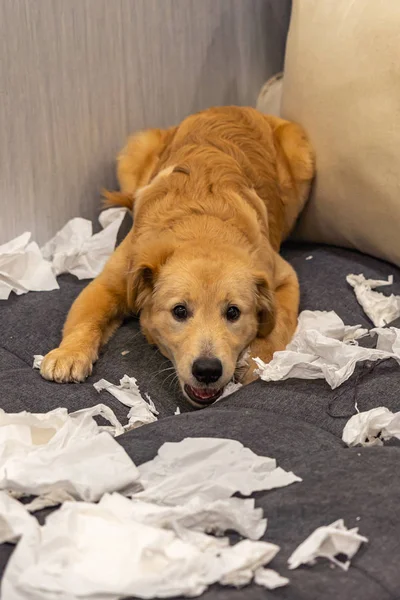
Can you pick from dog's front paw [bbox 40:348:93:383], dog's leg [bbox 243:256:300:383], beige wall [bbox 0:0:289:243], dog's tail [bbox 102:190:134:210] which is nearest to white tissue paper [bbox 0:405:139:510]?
dog's front paw [bbox 40:348:93:383]

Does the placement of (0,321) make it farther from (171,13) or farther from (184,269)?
(171,13)

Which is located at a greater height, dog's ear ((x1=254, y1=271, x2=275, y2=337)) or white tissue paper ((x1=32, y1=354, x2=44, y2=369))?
dog's ear ((x1=254, y1=271, x2=275, y2=337))

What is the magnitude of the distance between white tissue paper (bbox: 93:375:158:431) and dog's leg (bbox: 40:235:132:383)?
95 mm

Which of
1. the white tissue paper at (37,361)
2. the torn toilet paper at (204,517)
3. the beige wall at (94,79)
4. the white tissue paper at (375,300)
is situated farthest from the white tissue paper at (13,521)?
the beige wall at (94,79)

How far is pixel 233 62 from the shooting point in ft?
11.3

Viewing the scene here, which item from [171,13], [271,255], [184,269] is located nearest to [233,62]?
[171,13]

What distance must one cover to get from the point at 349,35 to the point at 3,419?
1.82m

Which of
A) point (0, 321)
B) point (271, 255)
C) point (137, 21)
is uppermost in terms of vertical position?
point (137, 21)

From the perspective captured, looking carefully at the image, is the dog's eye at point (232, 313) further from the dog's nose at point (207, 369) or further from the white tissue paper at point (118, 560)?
the white tissue paper at point (118, 560)

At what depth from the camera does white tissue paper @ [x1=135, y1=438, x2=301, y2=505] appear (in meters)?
1.57

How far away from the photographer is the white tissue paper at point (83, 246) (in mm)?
2855

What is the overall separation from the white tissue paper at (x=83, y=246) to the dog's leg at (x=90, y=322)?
25 cm

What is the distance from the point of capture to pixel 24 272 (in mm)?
2777

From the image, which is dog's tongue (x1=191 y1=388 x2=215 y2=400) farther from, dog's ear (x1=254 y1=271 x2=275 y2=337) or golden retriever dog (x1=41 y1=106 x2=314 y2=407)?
dog's ear (x1=254 y1=271 x2=275 y2=337)
